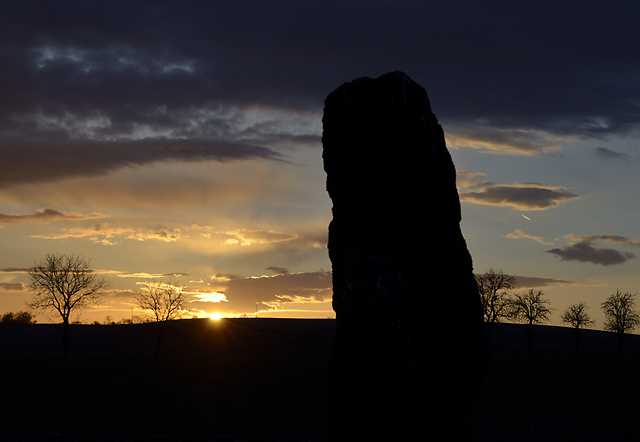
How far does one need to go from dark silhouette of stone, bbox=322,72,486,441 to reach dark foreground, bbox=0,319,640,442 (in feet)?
8.21

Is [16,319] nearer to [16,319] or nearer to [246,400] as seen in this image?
[16,319]

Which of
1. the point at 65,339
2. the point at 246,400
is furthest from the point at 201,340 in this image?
the point at 246,400

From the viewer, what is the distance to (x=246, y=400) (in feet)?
76.9

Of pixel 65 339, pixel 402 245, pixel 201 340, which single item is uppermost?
pixel 402 245

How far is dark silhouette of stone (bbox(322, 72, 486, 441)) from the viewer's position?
7.53 metres

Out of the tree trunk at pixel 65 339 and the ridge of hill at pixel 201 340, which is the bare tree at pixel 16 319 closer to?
the ridge of hill at pixel 201 340

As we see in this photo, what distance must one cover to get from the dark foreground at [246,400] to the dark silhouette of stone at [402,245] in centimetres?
250

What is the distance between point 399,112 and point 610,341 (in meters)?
112

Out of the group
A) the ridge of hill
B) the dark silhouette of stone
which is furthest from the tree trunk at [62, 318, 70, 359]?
the dark silhouette of stone

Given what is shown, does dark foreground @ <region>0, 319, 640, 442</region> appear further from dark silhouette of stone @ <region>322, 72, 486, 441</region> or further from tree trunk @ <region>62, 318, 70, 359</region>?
tree trunk @ <region>62, 318, 70, 359</region>

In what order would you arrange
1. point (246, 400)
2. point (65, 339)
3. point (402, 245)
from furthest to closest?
1. point (65, 339)
2. point (246, 400)
3. point (402, 245)

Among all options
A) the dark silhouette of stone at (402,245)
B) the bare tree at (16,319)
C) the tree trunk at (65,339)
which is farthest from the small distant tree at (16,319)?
the dark silhouette of stone at (402,245)

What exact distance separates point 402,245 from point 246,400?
1736cm

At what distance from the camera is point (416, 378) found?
7227 mm
